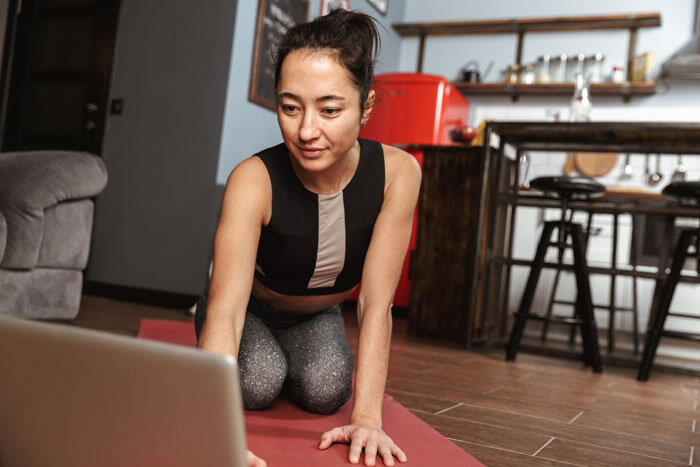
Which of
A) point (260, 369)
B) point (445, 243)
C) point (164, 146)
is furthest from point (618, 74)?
point (260, 369)

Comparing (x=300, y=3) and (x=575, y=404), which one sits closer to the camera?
(x=575, y=404)

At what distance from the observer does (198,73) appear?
3.34 m

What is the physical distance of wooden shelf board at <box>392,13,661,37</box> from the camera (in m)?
4.38

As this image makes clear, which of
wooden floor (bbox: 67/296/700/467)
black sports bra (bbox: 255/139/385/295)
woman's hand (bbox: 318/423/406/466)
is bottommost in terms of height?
wooden floor (bbox: 67/296/700/467)

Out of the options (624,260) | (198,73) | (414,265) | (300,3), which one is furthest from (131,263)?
(624,260)

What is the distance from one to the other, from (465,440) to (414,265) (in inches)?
70.7

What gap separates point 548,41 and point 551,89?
0.43m

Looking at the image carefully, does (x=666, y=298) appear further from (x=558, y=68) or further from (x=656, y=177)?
(x=558, y=68)

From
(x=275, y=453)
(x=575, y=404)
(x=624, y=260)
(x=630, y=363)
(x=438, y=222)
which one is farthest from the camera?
(x=624, y=260)

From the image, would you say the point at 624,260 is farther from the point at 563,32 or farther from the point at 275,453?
the point at 275,453

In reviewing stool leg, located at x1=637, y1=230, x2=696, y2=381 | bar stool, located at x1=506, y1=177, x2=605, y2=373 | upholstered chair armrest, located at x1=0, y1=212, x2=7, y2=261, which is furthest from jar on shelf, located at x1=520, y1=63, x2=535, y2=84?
upholstered chair armrest, located at x1=0, y1=212, x2=7, y2=261

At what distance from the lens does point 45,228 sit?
2.22 metres

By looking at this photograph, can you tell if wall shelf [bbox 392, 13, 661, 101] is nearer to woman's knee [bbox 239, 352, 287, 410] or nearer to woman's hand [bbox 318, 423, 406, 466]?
woman's knee [bbox 239, 352, 287, 410]

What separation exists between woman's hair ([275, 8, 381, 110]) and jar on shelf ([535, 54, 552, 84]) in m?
3.82
